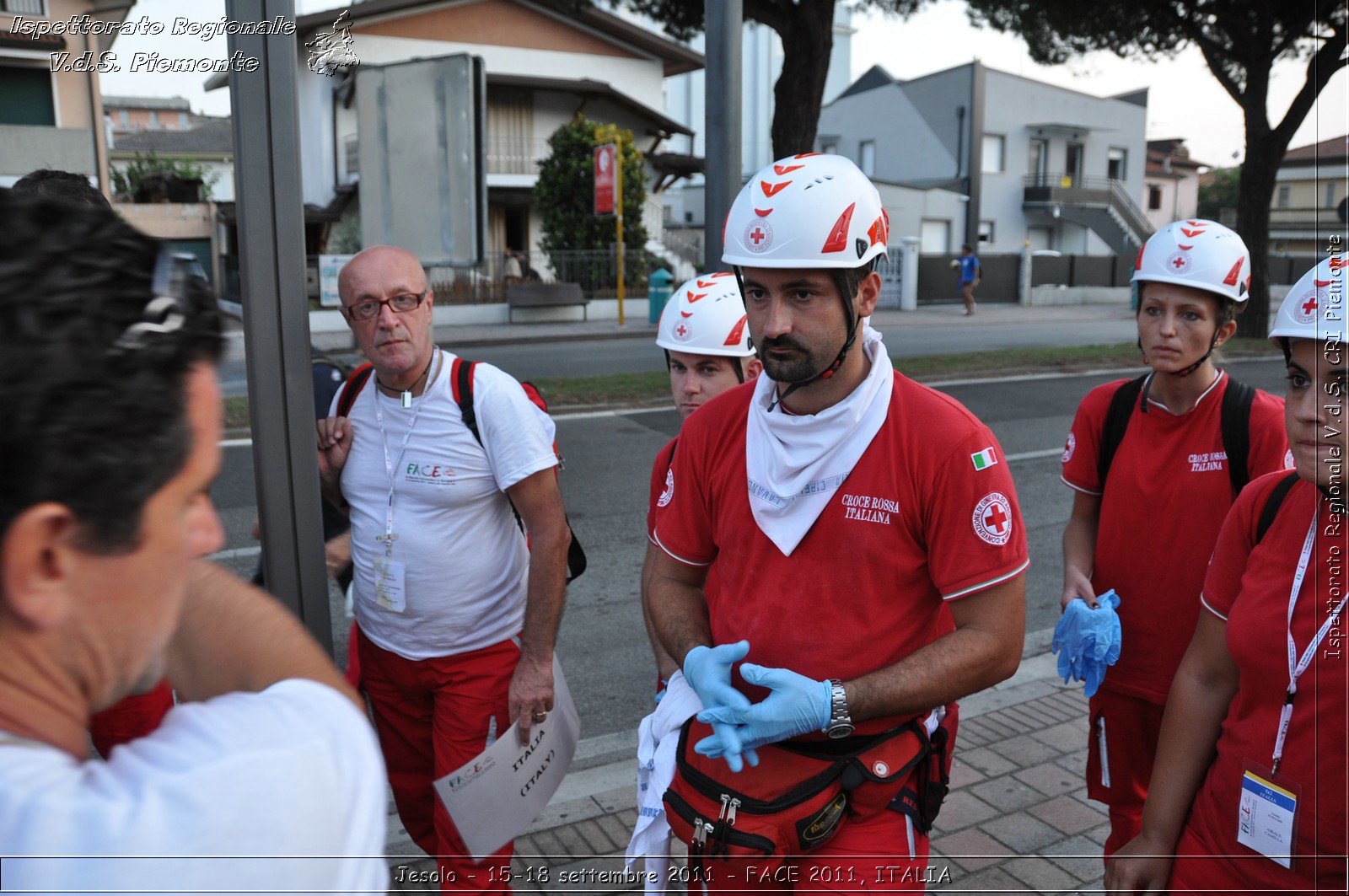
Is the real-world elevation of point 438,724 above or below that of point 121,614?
below

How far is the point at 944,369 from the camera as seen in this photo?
635 inches

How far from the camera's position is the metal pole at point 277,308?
93.0 inches

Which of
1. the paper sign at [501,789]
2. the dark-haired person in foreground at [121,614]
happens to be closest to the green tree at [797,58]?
the paper sign at [501,789]

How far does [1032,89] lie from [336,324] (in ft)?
120

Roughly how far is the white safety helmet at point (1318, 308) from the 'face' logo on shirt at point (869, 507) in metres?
0.84

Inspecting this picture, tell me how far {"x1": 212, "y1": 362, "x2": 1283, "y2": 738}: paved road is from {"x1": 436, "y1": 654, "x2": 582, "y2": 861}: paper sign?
4.47 ft

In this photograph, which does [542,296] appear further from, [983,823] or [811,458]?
[811,458]

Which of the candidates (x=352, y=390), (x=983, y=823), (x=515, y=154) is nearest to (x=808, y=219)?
(x=352, y=390)

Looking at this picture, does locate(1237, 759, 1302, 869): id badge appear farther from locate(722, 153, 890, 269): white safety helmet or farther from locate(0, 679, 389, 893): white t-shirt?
locate(0, 679, 389, 893): white t-shirt

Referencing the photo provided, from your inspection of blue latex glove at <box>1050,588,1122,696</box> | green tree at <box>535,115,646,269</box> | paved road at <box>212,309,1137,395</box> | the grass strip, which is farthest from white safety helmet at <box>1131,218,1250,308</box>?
green tree at <box>535,115,646,269</box>

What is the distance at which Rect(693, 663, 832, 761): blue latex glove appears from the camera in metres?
2.12

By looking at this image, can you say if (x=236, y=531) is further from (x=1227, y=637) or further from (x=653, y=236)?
(x=653, y=236)

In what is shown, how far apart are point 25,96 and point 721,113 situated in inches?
140

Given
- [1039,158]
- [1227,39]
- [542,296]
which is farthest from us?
[1039,158]
